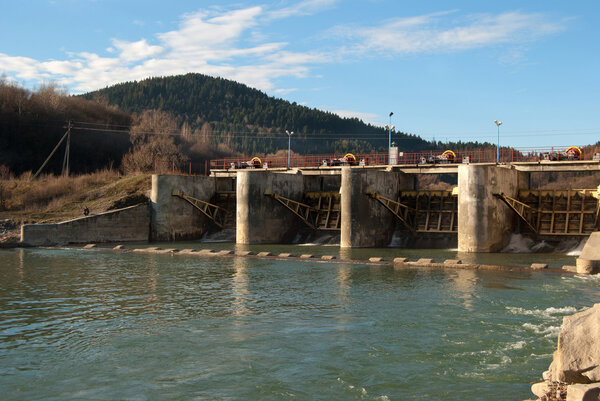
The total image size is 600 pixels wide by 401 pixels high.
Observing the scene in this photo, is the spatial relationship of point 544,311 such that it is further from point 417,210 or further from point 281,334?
point 417,210

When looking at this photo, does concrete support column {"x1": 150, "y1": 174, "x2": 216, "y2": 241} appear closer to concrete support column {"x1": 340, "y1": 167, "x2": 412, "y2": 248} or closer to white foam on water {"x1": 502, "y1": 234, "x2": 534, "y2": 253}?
concrete support column {"x1": 340, "y1": 167, "x2": 412, "y2": 248}

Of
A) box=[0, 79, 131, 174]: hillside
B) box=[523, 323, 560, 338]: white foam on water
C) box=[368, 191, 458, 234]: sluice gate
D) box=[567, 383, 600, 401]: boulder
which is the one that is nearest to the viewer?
box=[567, 383, 600, 401]: boulder

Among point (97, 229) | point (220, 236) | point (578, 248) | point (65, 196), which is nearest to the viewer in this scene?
point (578, 248)

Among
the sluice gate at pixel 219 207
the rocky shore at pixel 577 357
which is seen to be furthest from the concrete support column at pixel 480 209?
the rocky shore at pixel 577 357

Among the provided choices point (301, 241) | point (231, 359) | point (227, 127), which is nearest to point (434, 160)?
point (301, 241)

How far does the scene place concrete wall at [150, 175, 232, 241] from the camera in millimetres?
38094

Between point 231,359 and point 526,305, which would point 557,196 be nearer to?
point 526,305

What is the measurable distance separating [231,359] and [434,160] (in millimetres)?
27520

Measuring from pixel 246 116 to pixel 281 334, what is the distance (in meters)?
→ 131

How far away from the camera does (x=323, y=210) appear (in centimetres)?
3747

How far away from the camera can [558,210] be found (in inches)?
1206

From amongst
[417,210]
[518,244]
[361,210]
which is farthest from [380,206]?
[518,244]

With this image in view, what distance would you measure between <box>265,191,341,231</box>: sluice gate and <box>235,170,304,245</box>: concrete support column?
497 millimetres

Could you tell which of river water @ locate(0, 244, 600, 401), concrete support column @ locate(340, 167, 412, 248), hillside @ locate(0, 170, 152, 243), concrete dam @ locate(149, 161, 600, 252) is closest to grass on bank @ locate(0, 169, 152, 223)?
hillside @ locate(0, 170, 152, 243)
